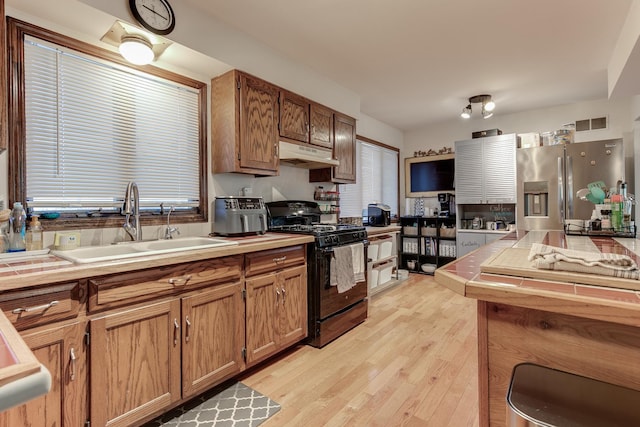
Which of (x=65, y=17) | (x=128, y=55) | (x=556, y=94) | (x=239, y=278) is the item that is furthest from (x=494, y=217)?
(x=65, y=17)

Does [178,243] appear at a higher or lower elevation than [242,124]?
lower

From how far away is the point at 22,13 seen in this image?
173 centimetres

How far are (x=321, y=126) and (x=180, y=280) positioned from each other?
7.09 feet

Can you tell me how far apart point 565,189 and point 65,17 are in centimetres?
505

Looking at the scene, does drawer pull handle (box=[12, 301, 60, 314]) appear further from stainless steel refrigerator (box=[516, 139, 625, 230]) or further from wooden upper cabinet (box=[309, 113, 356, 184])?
stainless steel refrigerator (box=[516, 139, 625, 230])

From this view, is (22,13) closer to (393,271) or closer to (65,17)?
(65,17)

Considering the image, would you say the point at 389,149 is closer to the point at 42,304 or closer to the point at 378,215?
the point at 378,215

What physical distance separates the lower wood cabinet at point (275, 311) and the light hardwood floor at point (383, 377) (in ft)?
0.58

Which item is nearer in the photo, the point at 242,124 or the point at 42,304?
the point at 42,304

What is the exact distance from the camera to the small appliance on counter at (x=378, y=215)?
453 cm

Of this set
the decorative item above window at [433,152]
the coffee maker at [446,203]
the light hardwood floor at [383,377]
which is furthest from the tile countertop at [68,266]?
the decorative item above window at [433,152]

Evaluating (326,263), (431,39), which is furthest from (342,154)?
(326,263)

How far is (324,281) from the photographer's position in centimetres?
257

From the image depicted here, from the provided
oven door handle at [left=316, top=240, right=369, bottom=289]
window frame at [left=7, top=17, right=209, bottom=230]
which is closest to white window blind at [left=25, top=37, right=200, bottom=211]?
window frame at [left=7, top=17, right=209, bottom=230]
